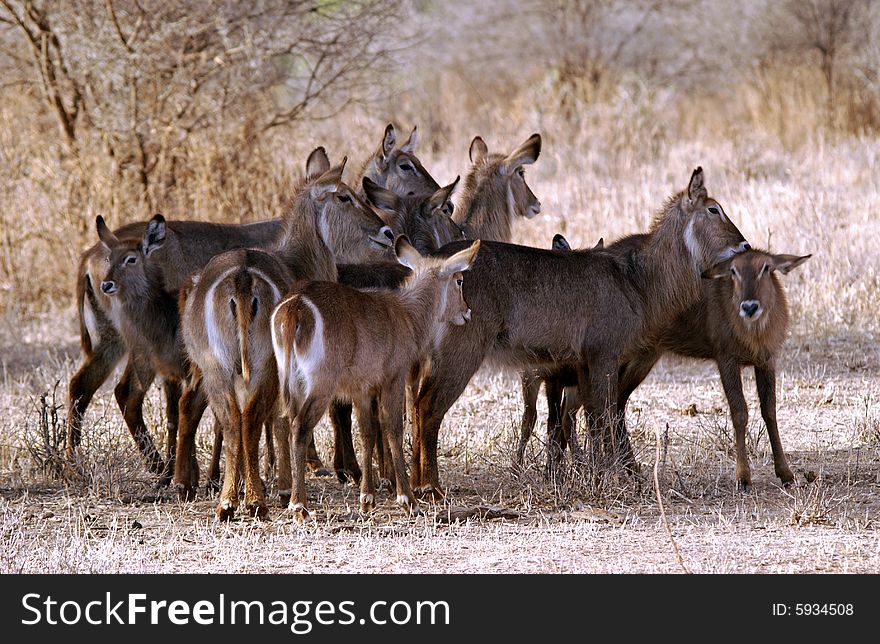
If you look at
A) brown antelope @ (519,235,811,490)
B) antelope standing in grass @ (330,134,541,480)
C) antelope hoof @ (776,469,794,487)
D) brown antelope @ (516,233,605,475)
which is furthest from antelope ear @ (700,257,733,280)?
antelope standing in grass @ (330,134,541,480)

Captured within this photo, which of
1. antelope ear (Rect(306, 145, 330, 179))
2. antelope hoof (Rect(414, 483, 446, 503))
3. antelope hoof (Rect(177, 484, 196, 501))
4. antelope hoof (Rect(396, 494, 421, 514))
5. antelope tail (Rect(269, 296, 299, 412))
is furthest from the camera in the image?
antelope ear (Rect(306, 145, 330, 179))

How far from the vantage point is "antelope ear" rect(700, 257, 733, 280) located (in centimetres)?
745

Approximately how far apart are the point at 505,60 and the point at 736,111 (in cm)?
472

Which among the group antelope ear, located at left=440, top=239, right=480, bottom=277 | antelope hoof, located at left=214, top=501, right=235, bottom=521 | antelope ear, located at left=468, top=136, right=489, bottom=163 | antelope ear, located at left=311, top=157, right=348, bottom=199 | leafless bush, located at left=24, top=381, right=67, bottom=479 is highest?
antelope ear, located at left=468, top=136, right=489, bottom=163

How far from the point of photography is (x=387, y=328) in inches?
261

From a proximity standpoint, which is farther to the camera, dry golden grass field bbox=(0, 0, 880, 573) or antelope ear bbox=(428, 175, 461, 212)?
antelope ear bbox=(428, 175, 461, 212)

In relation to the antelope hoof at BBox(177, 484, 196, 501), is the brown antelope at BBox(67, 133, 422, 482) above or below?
above

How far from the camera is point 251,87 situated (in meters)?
13.6

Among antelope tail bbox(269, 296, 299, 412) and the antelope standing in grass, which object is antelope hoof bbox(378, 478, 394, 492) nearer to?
antelope tail bbox(269, 296, 299, 412)

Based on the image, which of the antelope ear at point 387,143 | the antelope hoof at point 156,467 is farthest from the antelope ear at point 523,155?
the antelope hoof at point 156,467

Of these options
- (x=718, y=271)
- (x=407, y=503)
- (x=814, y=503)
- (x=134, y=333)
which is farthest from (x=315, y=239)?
(x=814, y=503)

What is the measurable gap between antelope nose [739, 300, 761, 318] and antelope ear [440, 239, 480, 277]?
1509mm

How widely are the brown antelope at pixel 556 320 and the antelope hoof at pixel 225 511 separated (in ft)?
3.51

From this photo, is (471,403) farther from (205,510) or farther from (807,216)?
(807,216)
